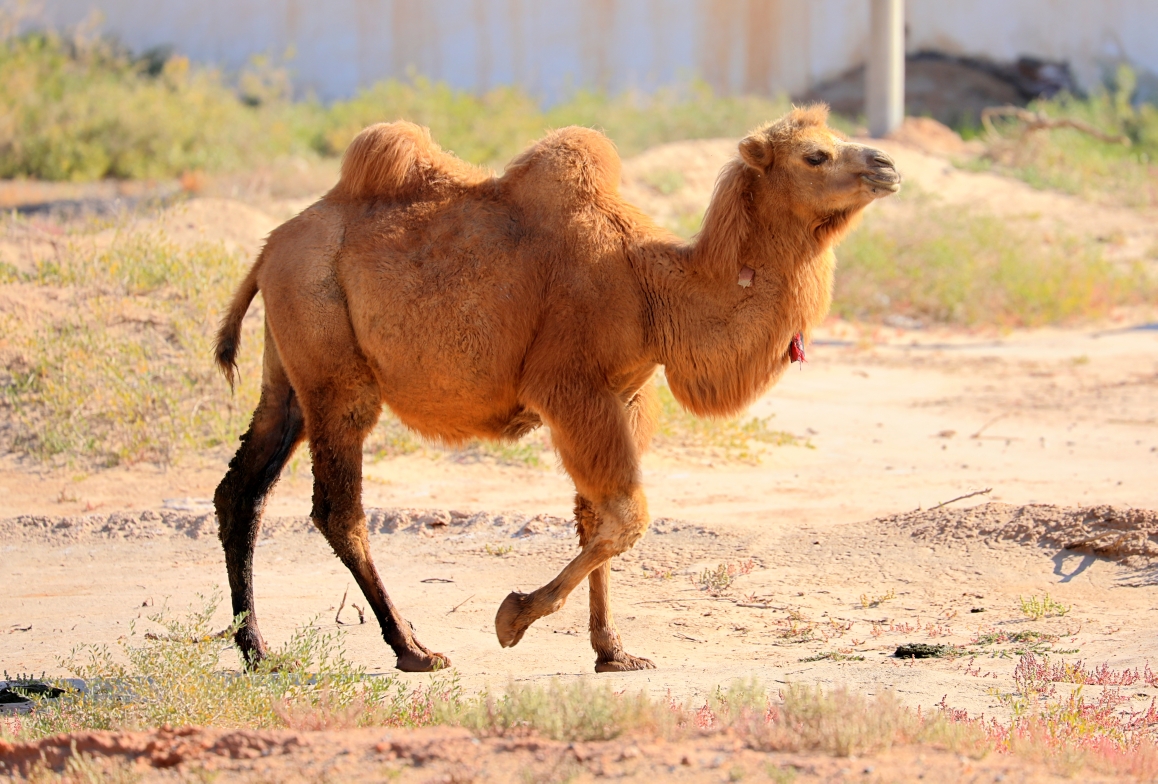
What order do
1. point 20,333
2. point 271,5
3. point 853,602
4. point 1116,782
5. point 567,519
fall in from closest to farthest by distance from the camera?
point 1116,782 → point 853,602 → point 567,519 → point 20,333 → point 271,5

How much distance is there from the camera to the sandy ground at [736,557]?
5.67 metres

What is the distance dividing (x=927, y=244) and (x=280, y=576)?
10807mm

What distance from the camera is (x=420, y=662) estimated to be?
5465 mm

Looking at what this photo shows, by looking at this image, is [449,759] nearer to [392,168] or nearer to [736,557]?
[392,168]

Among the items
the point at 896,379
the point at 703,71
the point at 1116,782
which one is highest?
the point at 703,71

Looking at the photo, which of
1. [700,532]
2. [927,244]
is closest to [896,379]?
[927,244]

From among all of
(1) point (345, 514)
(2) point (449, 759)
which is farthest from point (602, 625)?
(2) point (449, 759)

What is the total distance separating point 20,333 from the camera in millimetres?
10102

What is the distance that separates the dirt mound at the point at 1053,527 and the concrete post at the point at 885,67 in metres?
14.5

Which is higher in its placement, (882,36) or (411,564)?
(882,36)

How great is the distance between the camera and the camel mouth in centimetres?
509

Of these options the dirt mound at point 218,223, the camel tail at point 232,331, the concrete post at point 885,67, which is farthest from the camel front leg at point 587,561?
the concrete post at point 885,67

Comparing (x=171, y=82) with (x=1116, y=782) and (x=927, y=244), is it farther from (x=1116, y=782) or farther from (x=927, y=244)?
(x=1116, y=782)

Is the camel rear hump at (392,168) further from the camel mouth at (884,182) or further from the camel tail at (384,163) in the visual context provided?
the camel mouth at (884,182)
